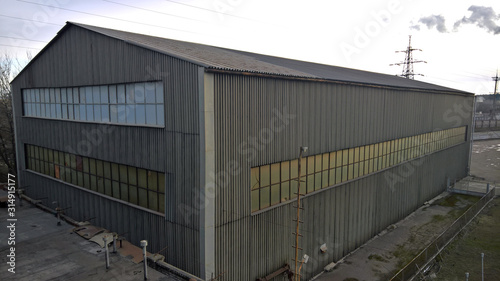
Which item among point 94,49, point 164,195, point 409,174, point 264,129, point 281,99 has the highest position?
point 94,49

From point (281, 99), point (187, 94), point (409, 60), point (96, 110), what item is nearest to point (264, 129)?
point (281, 99)

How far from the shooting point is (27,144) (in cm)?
2175

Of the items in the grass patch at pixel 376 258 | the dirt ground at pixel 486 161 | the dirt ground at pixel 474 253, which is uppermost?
the dirt ground at pixel 486 161

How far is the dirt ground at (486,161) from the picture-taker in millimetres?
39219

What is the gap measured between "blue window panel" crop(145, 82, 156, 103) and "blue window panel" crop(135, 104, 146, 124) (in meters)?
0.49

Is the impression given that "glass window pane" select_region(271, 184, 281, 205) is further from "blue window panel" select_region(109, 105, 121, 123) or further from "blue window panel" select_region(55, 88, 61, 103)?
"blue window panel" select_region(55, 88, 61, 103)

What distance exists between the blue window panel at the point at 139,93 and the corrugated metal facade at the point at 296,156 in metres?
3.92

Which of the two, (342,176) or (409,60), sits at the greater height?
(409,60)

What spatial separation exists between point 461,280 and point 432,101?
16.5m

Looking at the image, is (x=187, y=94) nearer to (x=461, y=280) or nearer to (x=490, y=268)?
(x=461, y=280)

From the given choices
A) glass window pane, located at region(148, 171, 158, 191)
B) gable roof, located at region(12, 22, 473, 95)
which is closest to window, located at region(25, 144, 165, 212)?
glass window pane, located at region(148, 171, 158, 191)

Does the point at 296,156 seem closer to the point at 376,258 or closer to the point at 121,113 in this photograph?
the point at 121,113

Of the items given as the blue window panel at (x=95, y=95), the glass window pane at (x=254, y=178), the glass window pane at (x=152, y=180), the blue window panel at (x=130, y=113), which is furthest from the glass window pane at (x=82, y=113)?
the glass window pane at (x=254, y=178)

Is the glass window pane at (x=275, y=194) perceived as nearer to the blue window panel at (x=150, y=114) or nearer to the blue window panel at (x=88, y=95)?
the blue window panel at (x=150, y=114)
